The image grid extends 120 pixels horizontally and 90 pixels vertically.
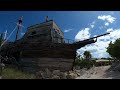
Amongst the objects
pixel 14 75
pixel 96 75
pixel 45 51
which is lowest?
pixel 96 75

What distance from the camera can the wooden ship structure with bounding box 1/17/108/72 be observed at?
46.0ft

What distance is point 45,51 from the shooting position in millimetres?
14148

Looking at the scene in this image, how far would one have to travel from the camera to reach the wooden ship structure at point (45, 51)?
14031mm

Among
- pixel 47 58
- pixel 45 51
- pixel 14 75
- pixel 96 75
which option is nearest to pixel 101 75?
pixel 96 75

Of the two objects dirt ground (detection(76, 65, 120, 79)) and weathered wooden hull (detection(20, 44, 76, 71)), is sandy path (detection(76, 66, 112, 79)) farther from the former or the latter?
weathered wooden hull (detection(20, 44, 76, 71))

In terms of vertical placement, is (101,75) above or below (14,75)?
below

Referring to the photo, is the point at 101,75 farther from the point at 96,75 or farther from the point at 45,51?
the point at 45,51

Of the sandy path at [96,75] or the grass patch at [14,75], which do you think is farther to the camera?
the sandy path at [96,75]

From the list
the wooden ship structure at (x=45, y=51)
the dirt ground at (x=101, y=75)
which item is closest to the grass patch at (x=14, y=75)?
the dirt ground at (x=101, y=75)

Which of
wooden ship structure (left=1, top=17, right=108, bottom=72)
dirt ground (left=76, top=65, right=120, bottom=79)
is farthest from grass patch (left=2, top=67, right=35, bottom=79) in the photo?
wooden ship structure (left=1, top=17, right=108, bottom=72)

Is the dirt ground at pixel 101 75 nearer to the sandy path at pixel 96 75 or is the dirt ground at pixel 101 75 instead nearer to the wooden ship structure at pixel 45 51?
the sandy path at pixel 96 75

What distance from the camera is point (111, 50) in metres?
15.0
